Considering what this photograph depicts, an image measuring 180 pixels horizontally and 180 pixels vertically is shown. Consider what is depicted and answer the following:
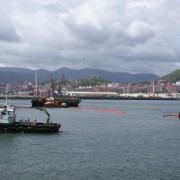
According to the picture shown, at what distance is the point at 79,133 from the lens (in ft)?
223

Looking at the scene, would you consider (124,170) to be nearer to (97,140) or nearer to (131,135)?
(97,140)

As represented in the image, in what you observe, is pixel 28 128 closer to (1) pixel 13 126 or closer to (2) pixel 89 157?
(1) pixel 13 126

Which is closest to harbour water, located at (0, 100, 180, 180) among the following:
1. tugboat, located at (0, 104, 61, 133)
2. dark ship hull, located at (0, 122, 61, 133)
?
dark ship hull, located at (0, 122, 61, 133)

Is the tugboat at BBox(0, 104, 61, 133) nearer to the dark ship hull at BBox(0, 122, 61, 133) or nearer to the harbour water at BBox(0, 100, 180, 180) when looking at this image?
the dark ship hull at BBox(0, 122, 61, 133)

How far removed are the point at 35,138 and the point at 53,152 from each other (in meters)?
11.1

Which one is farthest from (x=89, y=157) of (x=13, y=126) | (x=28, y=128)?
(x=13, y=126)

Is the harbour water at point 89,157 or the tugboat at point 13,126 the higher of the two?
the tugboat at point 13,126

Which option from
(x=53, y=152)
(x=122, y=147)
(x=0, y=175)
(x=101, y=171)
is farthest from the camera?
(x=122, y=147)

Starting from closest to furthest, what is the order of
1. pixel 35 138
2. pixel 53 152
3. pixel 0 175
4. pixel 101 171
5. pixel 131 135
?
pixel 0 175
pixel 101 171
pixel 53 152
pixel 35 138
pixel 131 135

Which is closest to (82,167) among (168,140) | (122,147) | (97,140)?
(122,147)

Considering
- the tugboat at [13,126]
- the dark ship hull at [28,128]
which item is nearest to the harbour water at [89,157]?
the dark ship hull at [28,128]

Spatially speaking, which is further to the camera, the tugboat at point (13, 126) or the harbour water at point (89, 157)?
the tugboat at point (13, 126)

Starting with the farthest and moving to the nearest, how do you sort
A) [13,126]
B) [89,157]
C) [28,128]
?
[28,128] → [13,126] → [89,157]

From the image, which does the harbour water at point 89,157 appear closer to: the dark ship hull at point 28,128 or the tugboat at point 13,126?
the dark ship hull at point 28,128
